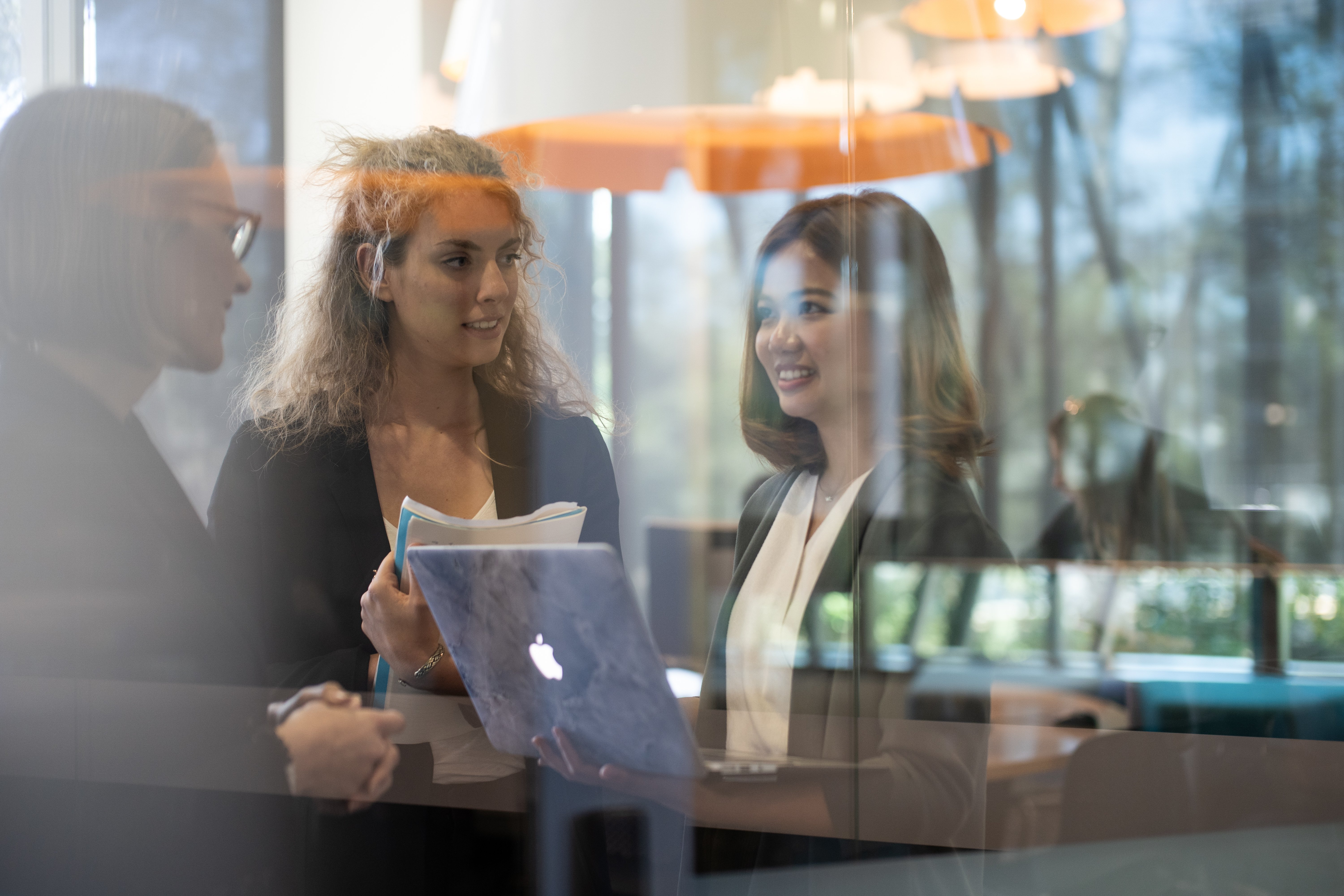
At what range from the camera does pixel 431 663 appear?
58.0 inches

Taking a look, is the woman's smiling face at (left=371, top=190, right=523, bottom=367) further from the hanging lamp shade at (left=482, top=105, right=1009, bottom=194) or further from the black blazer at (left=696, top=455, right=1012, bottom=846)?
the black blazer at (left=696, top=455, right=1012, bottom=846)

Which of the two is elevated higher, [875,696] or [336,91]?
[336,91]

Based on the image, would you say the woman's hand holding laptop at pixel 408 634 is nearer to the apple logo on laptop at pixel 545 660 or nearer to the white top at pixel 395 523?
the white top at pixel 395 523

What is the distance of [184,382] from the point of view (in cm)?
160

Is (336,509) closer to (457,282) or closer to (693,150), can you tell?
(457,282)

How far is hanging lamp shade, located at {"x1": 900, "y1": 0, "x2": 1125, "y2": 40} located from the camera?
8.41ft

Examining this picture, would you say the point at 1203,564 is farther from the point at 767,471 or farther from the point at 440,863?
the point at 440,863

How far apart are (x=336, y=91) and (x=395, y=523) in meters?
0.73

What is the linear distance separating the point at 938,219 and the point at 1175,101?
1.73 metres

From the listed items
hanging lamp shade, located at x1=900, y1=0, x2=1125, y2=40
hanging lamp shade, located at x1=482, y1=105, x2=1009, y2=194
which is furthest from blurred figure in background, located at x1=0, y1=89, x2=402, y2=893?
hanging lamp shade, located at x1=900, y1=0, x2=1125, y2=40

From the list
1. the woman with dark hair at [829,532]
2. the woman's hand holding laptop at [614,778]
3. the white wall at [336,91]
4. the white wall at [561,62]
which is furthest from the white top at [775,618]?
the white wall at [336,91]

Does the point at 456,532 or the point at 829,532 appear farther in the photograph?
the point at 829,532

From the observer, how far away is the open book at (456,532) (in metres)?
1.41

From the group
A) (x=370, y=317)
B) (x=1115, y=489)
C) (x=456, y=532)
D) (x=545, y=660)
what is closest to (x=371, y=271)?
(x=370, y=317)
